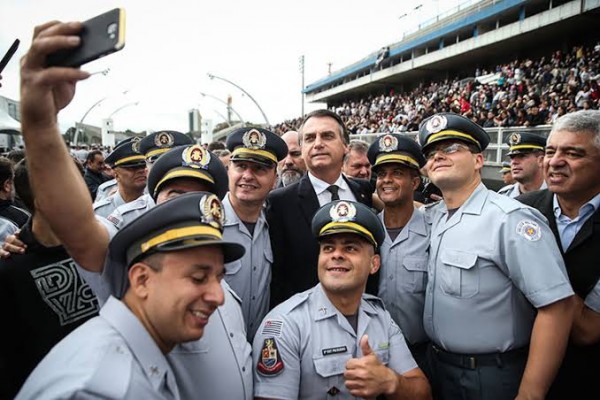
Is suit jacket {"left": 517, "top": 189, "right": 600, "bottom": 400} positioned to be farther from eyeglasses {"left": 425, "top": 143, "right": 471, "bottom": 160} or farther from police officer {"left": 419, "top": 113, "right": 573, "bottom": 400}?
eyeglasses {"left": 425, "top": 143, "right": 471, "bottom": 160}

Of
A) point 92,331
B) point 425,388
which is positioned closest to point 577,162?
point 425,388

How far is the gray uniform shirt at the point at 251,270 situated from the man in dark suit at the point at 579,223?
6.39 feet

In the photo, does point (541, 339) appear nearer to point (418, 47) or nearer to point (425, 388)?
point (425, 388)

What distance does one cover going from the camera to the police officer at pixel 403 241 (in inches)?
116

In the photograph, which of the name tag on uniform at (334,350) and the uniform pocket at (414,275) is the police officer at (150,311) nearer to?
the name tag on uniform at (334,350)

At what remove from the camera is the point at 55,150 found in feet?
4.67

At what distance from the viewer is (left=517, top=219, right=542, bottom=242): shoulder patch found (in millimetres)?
2246

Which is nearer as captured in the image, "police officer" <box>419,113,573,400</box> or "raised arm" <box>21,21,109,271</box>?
"raised arm" <box>21,21,109,271</box>

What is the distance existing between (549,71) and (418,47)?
59.0 feet

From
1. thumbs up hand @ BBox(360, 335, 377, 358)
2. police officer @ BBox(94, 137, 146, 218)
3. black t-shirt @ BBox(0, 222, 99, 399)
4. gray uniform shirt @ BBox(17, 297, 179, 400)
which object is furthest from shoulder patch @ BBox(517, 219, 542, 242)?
police officer @ BBox(94, 137, 146, 218)

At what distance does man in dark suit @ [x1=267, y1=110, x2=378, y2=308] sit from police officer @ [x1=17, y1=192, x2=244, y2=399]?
1.44 meters

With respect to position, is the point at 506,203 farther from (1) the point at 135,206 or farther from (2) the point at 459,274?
(1) the point at 135,206

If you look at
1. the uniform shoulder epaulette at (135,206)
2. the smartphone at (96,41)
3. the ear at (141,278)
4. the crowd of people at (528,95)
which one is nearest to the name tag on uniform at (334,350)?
the ear at (141,278)

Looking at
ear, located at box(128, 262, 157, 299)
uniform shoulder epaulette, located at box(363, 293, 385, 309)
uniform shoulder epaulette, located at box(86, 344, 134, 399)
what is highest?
ear, located at box(128, 262, 157, 299)
